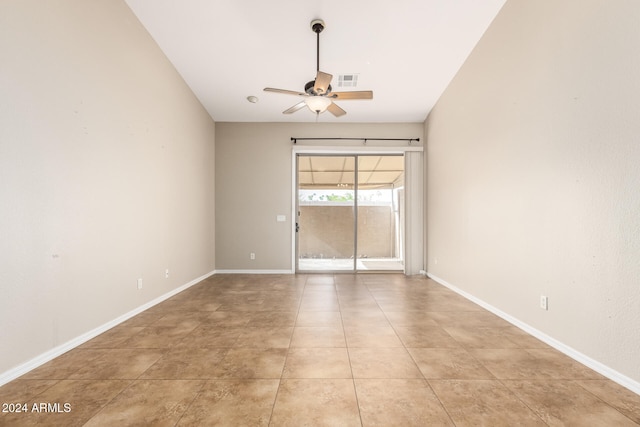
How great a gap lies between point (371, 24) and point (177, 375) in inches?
153

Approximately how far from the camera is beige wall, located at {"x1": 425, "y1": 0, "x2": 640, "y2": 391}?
187cm

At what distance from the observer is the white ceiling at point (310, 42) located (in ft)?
10.4

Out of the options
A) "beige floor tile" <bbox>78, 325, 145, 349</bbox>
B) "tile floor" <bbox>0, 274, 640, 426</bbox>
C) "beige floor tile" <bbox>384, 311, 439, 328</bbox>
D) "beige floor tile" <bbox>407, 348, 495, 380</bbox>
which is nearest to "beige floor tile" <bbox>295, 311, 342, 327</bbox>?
"tile floor" <bbox>0, 274, 640, 426</bbox>

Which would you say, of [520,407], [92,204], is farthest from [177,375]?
[520,407]

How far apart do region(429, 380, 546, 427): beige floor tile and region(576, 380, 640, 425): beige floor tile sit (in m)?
0.52

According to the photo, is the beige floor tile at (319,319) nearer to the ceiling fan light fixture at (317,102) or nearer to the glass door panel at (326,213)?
the ceiling fan light fixture at (317,102)

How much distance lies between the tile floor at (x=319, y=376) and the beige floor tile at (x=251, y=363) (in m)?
0.01

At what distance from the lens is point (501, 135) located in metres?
3.18

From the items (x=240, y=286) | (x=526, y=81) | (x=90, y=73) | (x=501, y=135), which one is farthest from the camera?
(x=240, y=286)

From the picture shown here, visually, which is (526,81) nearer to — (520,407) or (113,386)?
(520,407)

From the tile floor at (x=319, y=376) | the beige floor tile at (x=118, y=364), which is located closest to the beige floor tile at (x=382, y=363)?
the tile floor at (x=319, y=376)

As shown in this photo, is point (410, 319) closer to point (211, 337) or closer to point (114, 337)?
point (211, 337)

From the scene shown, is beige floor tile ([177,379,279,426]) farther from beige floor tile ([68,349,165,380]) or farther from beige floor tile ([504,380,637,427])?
beige floor tile ([504,380,637,427])

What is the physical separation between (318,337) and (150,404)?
1.35 metres
